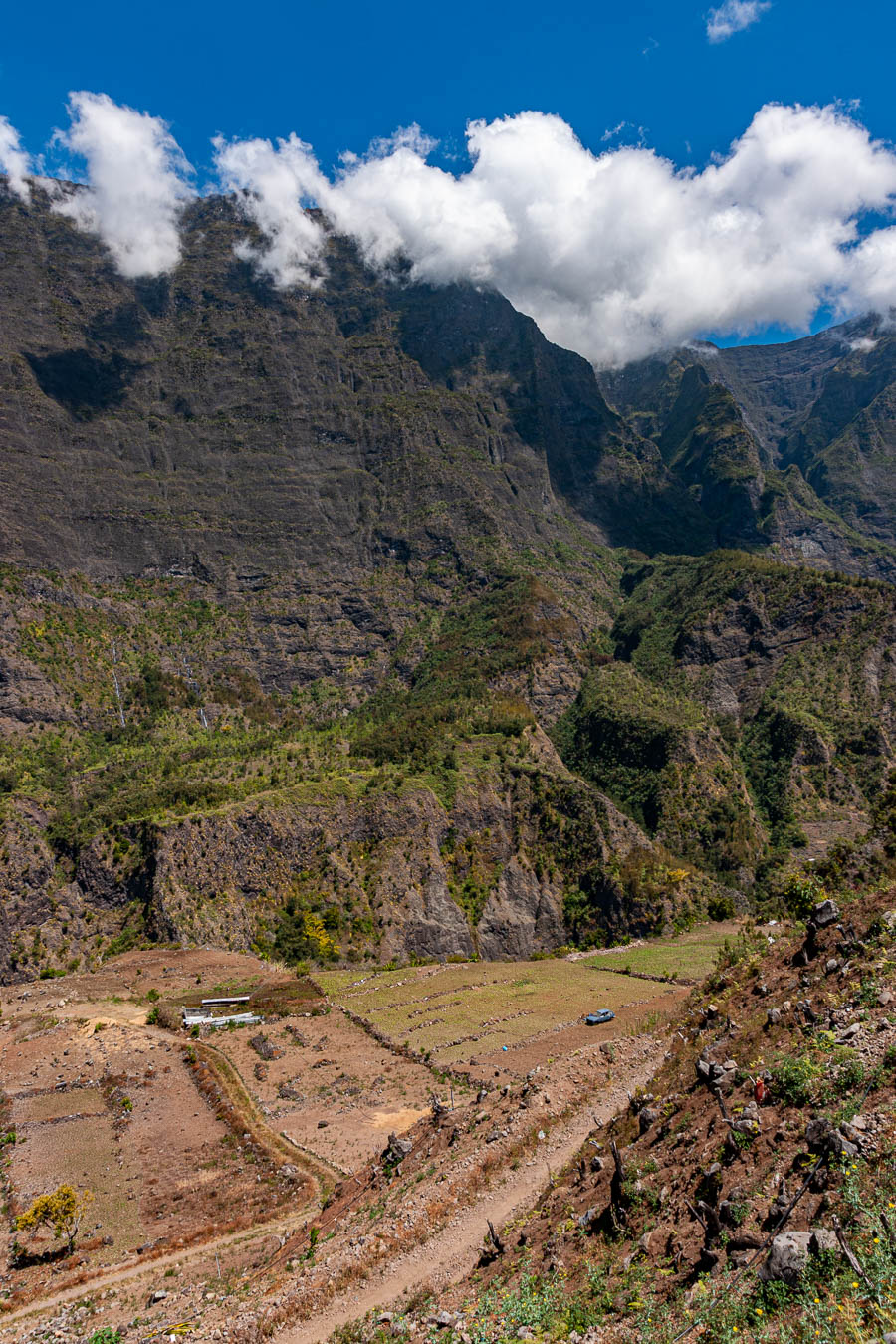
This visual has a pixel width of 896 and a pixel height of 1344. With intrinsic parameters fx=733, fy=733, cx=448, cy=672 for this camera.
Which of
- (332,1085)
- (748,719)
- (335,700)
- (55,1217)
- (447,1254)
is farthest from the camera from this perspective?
(335,700)

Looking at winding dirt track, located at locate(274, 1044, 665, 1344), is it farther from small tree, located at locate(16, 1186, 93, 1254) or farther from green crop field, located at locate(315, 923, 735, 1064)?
green crop field, located at locate(315, 923, 735, 1064)

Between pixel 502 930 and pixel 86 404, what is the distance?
540ft

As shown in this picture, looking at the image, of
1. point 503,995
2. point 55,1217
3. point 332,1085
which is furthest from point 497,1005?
point 55,1217

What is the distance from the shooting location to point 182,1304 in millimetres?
24234

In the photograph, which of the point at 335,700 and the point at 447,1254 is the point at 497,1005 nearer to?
the point at 447,1254

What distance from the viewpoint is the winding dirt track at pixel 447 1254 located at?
19234 millimetres

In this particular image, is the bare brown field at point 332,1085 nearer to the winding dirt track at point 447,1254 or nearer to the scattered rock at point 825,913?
the winding dirt track at point 447,1254

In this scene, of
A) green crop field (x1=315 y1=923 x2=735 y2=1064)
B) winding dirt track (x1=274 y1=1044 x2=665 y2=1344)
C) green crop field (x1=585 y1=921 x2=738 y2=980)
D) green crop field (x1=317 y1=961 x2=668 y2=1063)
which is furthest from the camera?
green crop field (x1=585 y1=921 x2=738 y2=980)

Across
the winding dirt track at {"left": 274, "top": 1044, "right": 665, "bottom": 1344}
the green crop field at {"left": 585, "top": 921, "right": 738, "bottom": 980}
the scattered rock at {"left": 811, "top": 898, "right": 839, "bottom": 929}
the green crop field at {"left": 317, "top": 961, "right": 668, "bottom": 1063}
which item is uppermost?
the scattered rock at {"left": 811, "top": 898, "right": 839, "bottom": 929}

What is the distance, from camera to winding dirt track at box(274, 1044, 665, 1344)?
19234 millimetres

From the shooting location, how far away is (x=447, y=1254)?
2038 centimetres

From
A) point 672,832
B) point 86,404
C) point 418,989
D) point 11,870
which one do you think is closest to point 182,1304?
point 418,989

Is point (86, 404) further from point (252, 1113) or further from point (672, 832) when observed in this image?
point (252, 1113)

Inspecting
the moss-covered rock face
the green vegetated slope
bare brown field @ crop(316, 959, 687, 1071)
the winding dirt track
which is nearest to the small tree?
the winding dirt track
